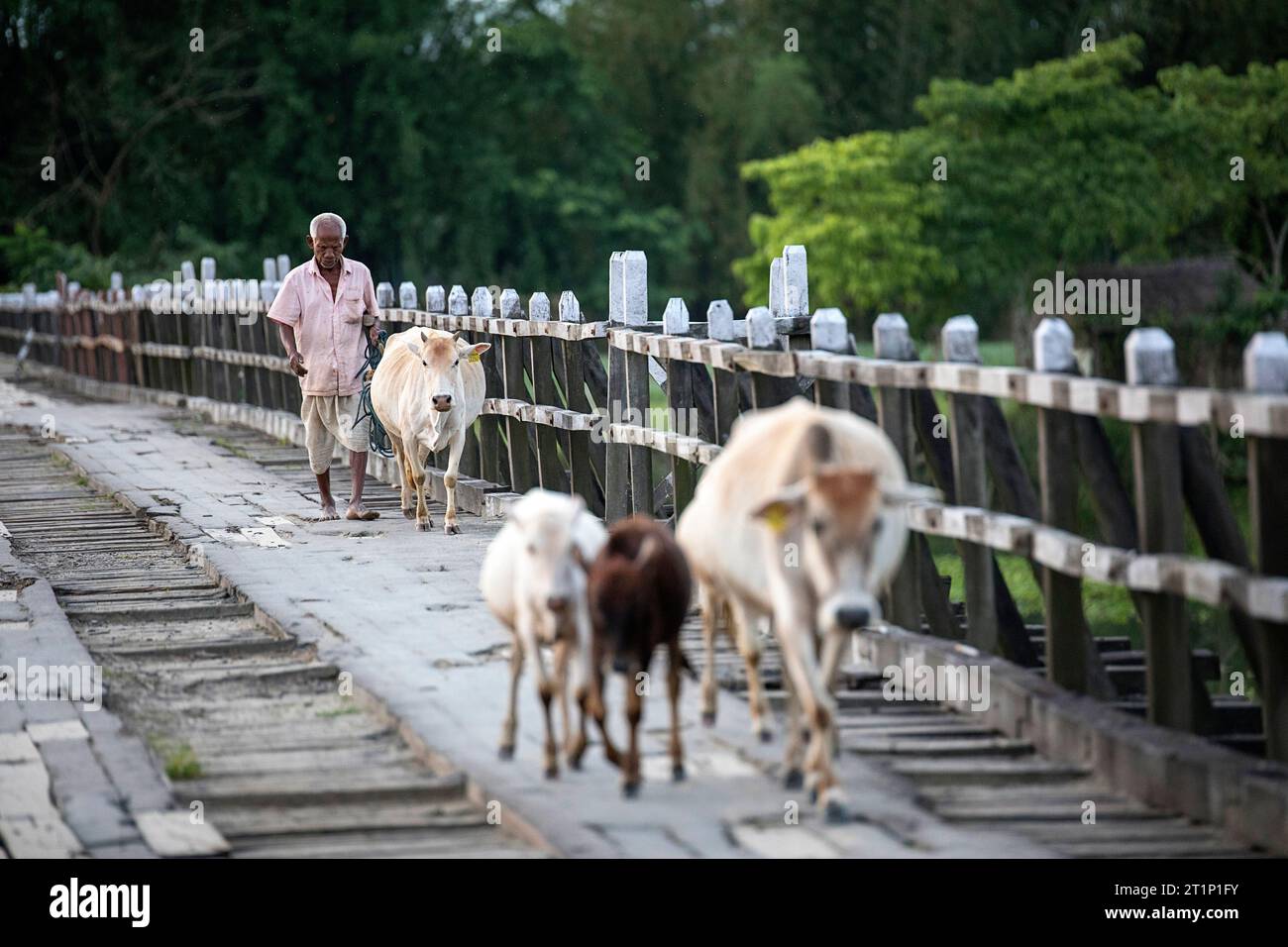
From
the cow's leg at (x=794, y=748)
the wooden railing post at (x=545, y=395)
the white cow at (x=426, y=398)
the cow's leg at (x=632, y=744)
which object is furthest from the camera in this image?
the wooden railing post at (x=545, y=395)

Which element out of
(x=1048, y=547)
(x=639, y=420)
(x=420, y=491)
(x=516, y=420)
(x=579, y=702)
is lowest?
(x=579, y=702)

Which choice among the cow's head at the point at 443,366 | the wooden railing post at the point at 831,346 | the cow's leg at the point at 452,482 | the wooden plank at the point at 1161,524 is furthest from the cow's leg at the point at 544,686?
the cow's leg at the point at 452,482

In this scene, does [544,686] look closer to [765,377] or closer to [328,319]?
[765,377]

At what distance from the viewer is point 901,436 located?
358 inches

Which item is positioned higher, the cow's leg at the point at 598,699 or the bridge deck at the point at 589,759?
the cow's leg at the point at 598,699

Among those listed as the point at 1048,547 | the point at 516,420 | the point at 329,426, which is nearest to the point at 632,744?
the point at 1048,547

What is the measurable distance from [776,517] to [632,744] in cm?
91

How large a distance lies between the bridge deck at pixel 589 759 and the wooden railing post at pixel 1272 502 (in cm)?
56

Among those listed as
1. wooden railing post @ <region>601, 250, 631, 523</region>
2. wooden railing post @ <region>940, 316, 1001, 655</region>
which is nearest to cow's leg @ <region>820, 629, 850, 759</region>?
wooden railing post @ <region>940, 316, 1001, 655</region>

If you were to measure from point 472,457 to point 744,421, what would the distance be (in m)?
8.87

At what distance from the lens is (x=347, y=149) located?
60938 millimetres

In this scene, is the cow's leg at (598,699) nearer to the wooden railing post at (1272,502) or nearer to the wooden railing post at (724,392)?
the wooden railing post at (1272,502)

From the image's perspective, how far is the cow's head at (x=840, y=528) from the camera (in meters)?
6.08
